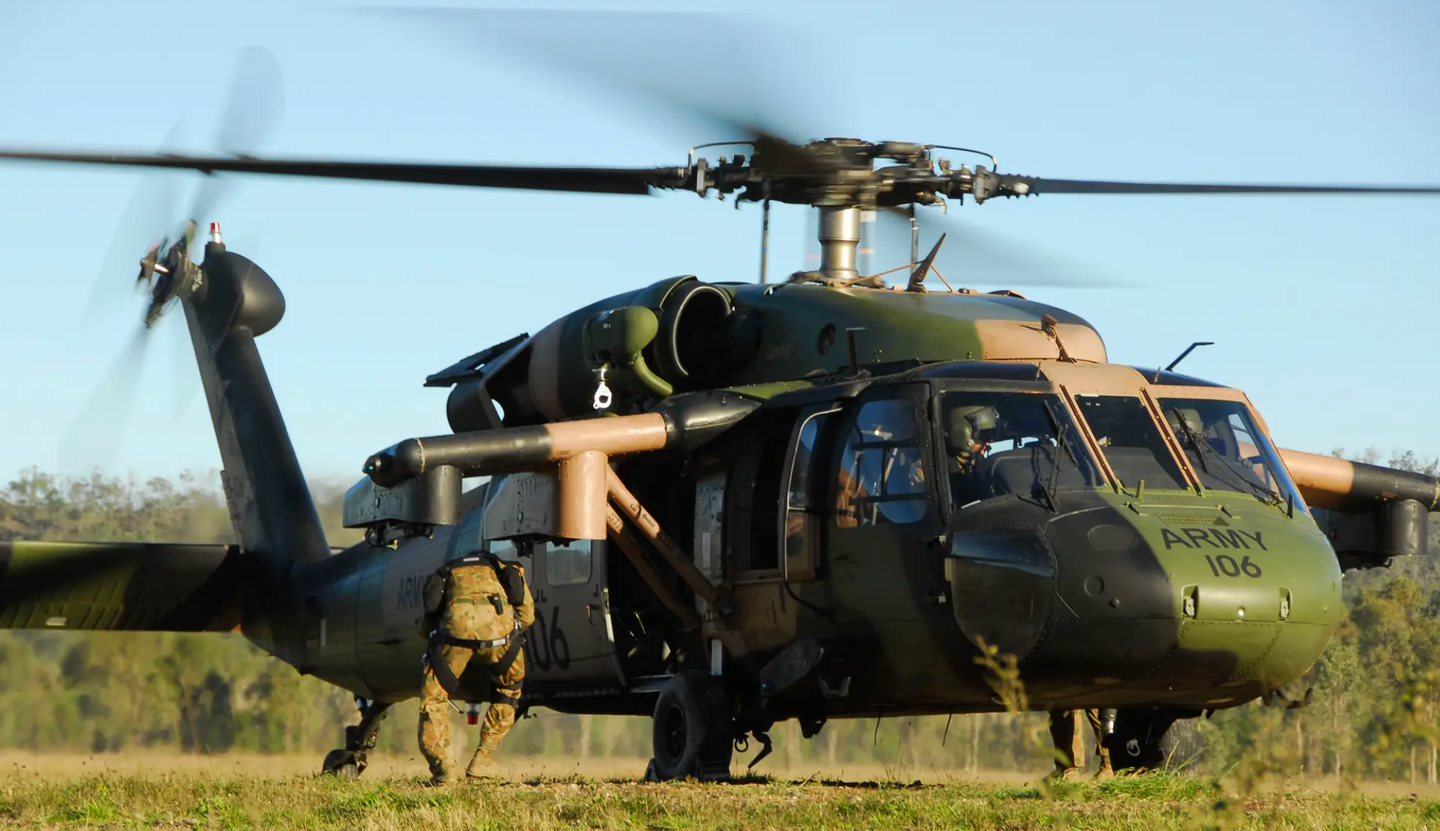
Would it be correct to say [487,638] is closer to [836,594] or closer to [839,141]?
[836,594]

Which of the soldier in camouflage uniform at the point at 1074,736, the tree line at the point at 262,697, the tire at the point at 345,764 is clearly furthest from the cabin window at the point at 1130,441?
the tree line at the point at 262,697

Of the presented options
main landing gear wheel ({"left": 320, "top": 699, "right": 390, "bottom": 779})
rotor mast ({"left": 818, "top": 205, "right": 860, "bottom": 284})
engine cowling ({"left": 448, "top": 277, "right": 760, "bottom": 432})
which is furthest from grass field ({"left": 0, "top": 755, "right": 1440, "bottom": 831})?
main landing gear wheel ({"left": 320, "top": 699, "right": 390, "bottom": 779})

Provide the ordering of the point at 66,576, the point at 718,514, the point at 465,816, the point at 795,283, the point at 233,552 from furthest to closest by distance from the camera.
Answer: the point at 233,552 < the point at 66,576 < the point at 795,283 < the point at 718,514 < the point at 465,816

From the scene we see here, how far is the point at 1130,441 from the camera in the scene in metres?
9.48


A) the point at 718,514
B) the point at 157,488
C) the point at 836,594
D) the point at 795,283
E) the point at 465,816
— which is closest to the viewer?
the point at 465,816

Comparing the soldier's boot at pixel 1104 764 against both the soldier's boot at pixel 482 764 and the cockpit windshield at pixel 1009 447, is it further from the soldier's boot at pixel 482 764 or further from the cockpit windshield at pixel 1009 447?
the soldier's boot at pixel 482 764

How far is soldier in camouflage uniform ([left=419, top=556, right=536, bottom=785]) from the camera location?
10180 mm

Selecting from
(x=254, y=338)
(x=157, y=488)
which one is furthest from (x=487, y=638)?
(x=157, y=488)

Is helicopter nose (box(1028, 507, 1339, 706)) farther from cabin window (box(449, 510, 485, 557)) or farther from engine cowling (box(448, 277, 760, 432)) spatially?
cabin window (box(449, 510, 485, 557))

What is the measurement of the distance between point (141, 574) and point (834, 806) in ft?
26.5

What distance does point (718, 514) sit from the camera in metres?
10.4

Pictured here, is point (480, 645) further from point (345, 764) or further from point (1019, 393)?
point (345, 764)

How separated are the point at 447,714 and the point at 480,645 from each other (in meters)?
0.43

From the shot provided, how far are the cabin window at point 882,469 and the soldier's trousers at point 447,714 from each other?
214 cm
